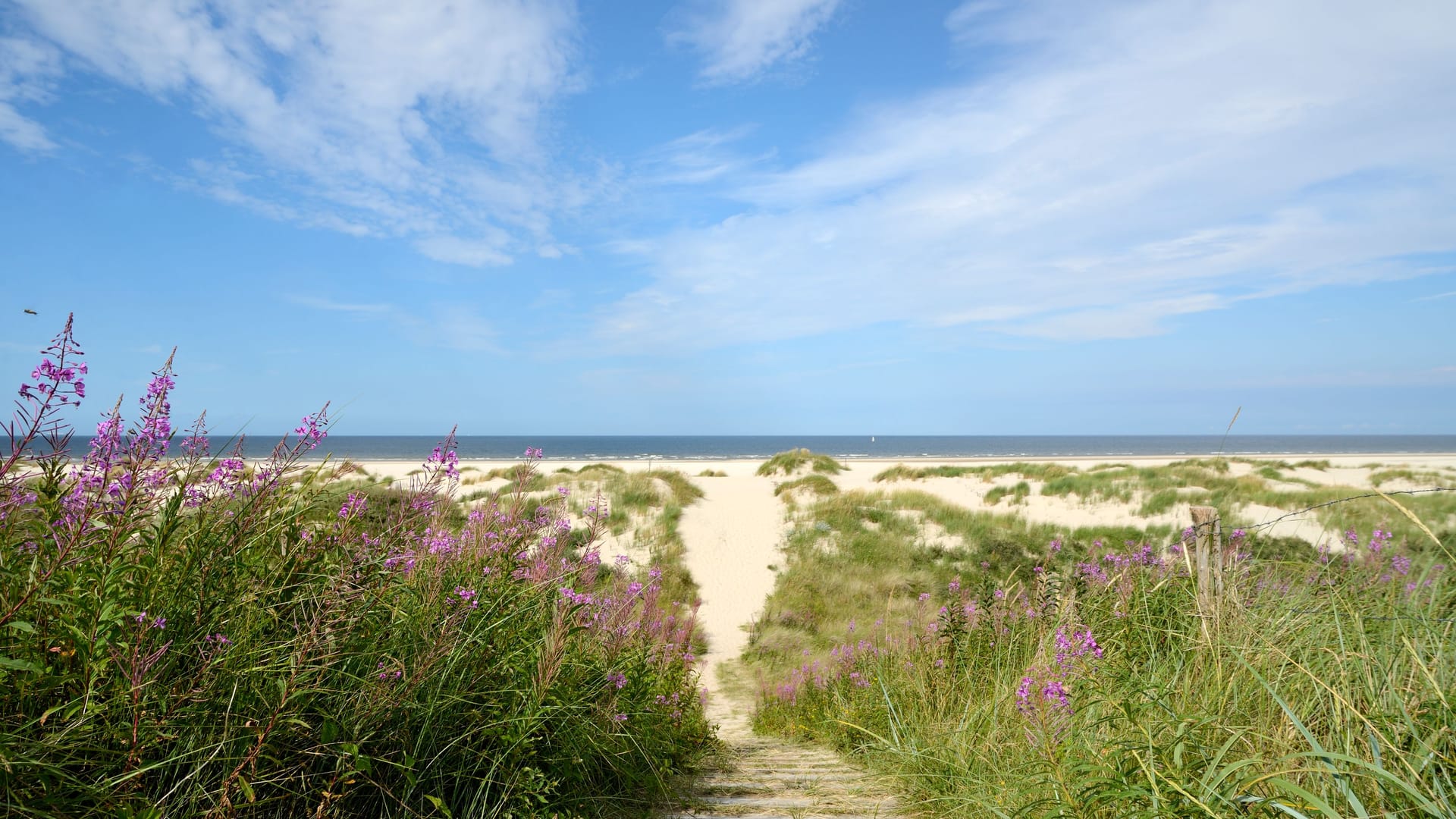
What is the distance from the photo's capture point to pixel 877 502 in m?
22.6

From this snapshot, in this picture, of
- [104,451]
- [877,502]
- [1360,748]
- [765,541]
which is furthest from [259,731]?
[877,502]

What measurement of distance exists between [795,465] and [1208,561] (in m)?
30.8

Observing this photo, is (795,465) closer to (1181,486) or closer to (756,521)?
(756,521)

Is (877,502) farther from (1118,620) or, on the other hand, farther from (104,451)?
(104,451)

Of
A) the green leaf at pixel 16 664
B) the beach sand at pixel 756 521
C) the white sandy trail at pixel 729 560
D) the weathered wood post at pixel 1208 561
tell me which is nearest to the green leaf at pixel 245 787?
the green leaf at pixel 16 664

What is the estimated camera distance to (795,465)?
3553cm

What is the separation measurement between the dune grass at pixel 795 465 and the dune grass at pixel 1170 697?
88.6 ft

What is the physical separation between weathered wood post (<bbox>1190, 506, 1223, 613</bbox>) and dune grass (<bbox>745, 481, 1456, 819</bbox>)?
0.35ft

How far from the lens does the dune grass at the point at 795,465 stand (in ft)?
115

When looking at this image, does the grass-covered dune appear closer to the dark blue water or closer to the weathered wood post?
the weathered wood post

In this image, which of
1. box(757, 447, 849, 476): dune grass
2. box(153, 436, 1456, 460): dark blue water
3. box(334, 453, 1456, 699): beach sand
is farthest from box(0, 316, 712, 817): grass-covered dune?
box(153, 436, 1456, 460): dark blue water

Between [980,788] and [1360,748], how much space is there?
148 centimetres

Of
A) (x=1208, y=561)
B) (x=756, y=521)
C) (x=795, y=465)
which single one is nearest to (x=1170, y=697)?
(x=1208, y=561)

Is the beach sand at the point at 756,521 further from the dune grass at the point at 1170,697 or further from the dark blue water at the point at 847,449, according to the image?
the dark blue water at the point at 847,449
